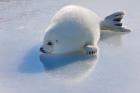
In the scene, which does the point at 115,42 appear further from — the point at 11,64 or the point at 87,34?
the point at 11,64

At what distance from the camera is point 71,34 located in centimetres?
257

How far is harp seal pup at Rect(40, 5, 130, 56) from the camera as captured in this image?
2.54 meters

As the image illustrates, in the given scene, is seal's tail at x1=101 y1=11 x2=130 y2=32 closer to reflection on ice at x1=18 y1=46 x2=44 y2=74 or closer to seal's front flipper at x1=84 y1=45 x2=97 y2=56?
seal's front flipper at x1=84 y1=45 x2=97 y2=56

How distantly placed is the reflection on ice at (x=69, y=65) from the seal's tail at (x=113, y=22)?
0.45 meters

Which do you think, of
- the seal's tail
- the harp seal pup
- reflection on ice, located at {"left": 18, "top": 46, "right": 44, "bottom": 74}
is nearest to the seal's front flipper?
the harp seal pup

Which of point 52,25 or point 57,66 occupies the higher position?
point 52,25

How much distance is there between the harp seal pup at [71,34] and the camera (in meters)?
2.54

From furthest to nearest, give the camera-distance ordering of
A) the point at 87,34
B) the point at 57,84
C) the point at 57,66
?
1. the point at 87,34
2. the point at 57,66
3. the point at 57,84

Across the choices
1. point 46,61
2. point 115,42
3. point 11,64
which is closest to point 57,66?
point 46,61

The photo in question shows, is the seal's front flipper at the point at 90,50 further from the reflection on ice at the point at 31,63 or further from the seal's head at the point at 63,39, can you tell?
the reflection on ice at the point at 31,63

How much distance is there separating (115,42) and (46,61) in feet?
1.55

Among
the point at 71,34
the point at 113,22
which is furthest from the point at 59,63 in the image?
the point at 113,22

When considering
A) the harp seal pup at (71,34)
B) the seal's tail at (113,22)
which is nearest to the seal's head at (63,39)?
the harp seal pup at (71,34)

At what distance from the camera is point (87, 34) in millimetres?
2629
